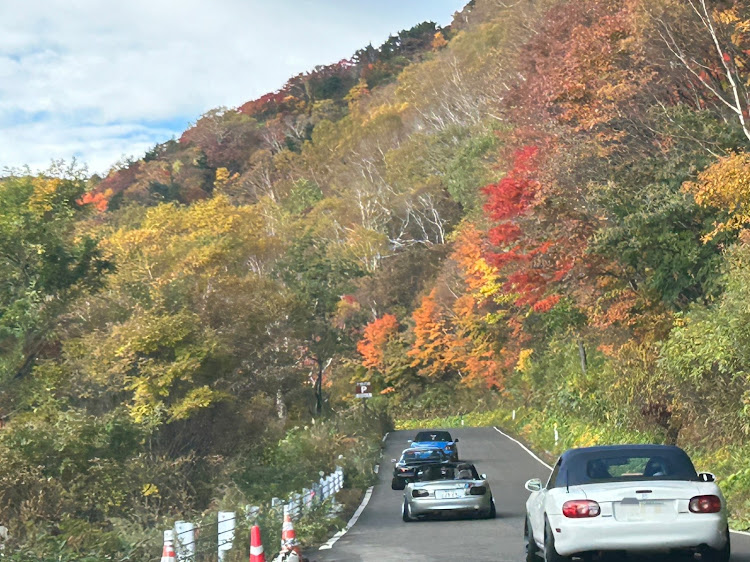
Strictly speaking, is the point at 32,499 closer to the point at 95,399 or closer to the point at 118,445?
the point at 118,445

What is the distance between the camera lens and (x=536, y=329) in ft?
171

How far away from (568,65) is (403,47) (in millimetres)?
118963

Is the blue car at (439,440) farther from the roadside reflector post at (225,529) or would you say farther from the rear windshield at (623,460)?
the rear windshield at (623,460)

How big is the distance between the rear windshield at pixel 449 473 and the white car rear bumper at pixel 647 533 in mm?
11632

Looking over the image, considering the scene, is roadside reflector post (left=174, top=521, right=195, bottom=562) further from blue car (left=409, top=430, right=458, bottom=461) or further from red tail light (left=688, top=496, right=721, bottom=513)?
blue car (left=409, top=430, right=458, bottom=461)

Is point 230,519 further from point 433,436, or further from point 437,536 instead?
point 433,436

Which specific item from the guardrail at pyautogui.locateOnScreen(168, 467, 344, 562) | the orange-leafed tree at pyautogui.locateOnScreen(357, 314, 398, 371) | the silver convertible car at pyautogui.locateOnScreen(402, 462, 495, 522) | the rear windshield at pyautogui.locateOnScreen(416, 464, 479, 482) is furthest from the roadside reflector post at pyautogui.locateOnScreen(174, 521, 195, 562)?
the orange-leafed tree at pyautogui.locateOnScreen(357, 314, 398, 371)

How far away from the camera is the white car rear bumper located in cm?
1139

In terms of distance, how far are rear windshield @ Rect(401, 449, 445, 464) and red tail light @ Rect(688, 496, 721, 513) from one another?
71.0ft

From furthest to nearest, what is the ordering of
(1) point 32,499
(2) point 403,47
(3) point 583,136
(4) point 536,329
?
(2) point 403,47, (4) point 536,329, (3) point 583,136, (1) point 32,499

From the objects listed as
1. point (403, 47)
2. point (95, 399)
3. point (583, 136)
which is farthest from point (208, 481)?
point (403, 47)

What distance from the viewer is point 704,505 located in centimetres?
1148

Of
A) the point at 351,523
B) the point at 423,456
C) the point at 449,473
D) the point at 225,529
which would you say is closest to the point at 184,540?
the point at 225,529

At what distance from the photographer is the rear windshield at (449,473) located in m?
23.2
